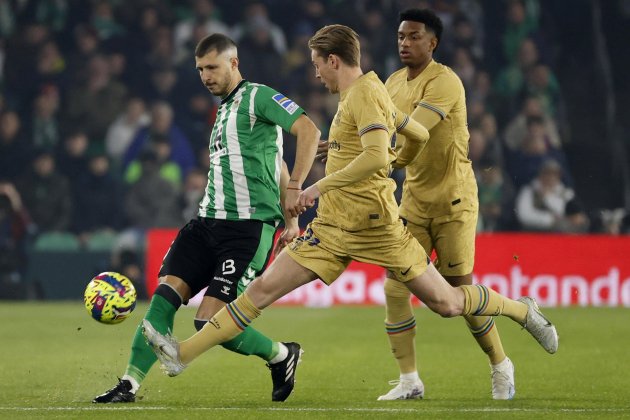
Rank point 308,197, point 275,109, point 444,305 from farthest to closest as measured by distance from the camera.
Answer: point 275,109, point 444,305, point 308,197

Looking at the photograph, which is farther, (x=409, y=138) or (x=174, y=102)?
(x=174, y=102)

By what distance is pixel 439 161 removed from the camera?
24.8 ft

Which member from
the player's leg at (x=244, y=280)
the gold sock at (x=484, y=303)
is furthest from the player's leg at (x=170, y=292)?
the gold sock at (x=484, y=303)

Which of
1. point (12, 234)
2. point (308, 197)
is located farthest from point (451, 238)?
point (12, 234)

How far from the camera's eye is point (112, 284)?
7062mm

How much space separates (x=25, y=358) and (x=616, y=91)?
34.1 ft

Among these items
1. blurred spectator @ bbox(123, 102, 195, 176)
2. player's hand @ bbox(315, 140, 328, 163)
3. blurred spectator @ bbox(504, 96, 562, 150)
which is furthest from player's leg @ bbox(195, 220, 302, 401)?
blurred spectator @ bbox(504, 96, 562, 150)

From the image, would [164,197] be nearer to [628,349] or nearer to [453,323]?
[453,323]

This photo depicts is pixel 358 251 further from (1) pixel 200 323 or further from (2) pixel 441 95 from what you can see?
(2) pixel 441 95

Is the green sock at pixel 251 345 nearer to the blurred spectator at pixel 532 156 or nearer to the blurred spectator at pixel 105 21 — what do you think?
the blurred spectator at pixel 532 156

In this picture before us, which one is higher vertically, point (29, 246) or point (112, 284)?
point (112, 284)

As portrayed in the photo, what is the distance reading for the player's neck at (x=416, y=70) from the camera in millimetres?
7586

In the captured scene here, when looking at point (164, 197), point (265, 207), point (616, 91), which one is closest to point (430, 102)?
point (265, 207)

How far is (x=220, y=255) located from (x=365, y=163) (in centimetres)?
120
